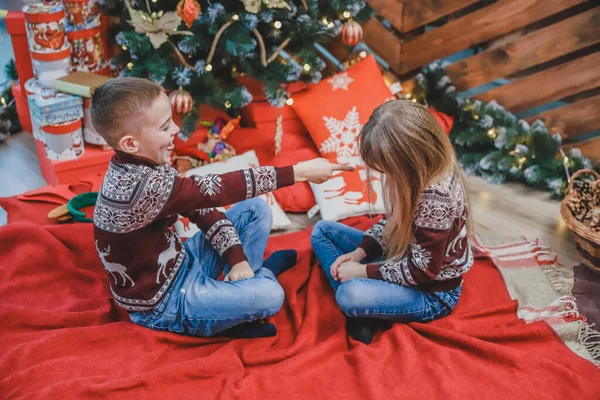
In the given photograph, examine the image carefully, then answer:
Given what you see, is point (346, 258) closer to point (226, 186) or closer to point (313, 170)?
point (313, 170)

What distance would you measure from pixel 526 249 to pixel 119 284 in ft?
4.59

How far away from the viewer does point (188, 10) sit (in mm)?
1974

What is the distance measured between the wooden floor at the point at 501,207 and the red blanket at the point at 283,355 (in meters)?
0.49

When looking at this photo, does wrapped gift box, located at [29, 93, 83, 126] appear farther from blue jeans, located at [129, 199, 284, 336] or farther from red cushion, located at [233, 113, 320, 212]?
blue jeans, located at [129, 199, 284, 336]

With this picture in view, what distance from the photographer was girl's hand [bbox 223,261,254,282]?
5.31 ft

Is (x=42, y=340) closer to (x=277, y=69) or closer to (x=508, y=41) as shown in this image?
(x=277, y=69)

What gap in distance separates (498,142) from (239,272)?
146 cm

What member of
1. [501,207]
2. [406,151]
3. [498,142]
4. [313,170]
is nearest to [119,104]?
[313,170]

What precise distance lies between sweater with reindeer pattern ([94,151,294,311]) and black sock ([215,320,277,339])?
9.1 inches

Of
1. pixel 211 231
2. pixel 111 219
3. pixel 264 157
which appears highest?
pixel 111 219

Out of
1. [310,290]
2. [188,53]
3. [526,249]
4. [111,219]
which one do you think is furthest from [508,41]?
[111,219]

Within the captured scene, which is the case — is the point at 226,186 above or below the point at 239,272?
above

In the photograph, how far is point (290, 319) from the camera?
5.63 ft

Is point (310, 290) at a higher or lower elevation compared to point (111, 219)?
lower
